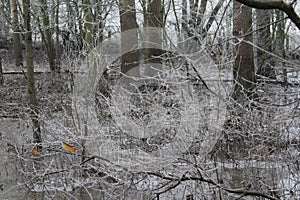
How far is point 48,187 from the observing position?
17.9ft

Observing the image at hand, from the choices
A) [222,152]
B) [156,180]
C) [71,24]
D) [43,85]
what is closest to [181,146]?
[156,180]

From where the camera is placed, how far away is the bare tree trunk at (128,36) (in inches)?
379

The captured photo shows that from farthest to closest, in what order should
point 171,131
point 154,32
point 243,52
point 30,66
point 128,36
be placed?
point 128,36, point 243,52, point 154,32, point 30,66, point 171,131

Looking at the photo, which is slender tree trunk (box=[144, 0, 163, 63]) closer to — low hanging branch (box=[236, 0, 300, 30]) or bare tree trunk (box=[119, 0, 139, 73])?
bare tree trunk (box=[119, 0, 139, 73])

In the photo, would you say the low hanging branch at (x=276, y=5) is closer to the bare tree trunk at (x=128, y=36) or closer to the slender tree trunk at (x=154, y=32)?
the slender tree trunk at (x=154, y=32)

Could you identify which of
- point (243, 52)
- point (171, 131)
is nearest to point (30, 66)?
point (171, 131)

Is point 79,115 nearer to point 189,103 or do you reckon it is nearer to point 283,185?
point 189,103

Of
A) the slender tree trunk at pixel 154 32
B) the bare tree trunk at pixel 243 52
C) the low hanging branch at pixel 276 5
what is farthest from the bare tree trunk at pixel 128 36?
the low hanging branch at pixel 276 5

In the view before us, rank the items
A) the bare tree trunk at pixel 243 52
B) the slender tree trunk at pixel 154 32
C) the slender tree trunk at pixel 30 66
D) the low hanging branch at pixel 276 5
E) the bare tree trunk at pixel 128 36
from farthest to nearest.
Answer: the bare tree trunk at pixel 128 36 → the slender tree trunk at pixel 154 32 → the bare tree trunk at pixel 243 52 → the slender tree trunk at pixel 30 66 → the low hanging branch at pixel 276 5

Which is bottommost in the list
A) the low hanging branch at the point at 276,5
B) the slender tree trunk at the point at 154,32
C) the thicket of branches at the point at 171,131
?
the thicket of branches at the point at 171,131

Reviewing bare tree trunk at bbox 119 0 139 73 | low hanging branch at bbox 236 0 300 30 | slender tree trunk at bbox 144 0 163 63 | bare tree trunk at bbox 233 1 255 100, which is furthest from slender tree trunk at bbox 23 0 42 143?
low hanging branch at bbox 236 0 300 30

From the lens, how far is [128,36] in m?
9.80

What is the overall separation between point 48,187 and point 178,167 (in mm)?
2043

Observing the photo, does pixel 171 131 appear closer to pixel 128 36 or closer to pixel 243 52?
pixel 243 52
